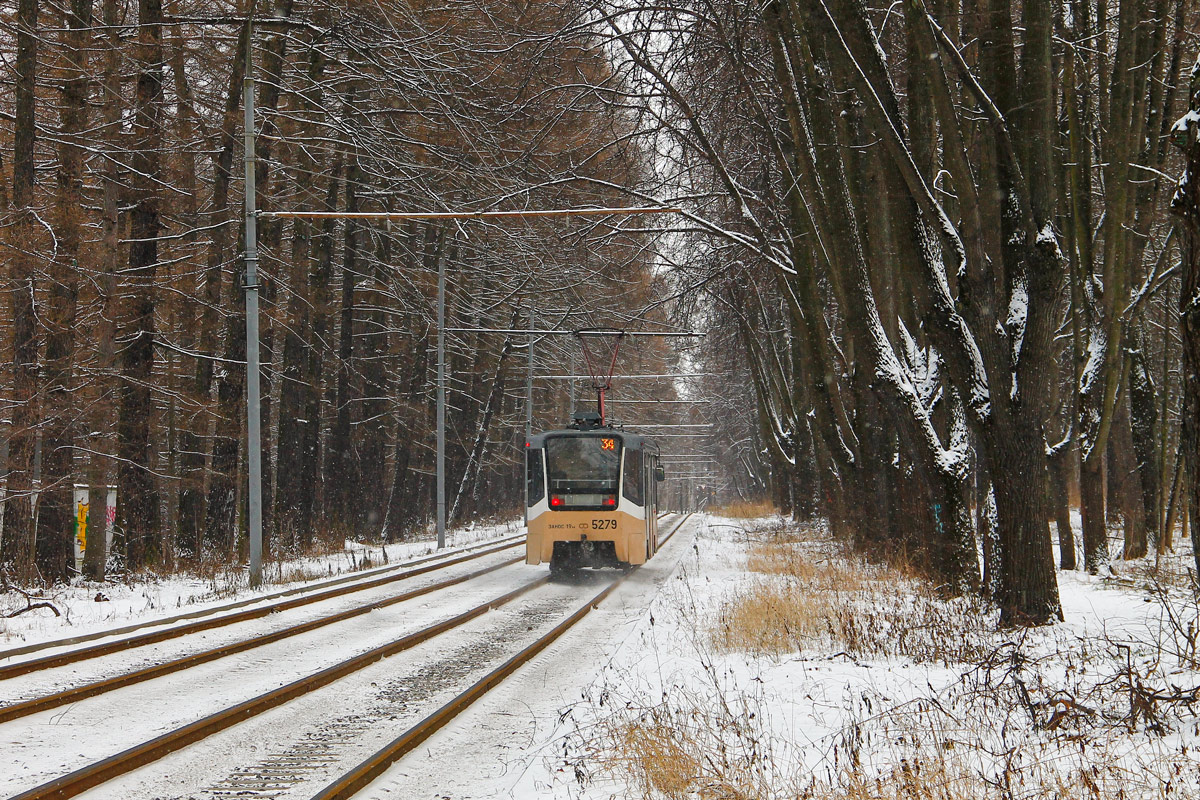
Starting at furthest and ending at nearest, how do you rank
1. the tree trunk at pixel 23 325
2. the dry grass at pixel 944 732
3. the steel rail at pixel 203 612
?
the tree trunk at pixel 23 325
the steel rail at pixel 203 612
the dry grass at pixel 944 732

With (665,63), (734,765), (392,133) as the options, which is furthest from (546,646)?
(392,133)

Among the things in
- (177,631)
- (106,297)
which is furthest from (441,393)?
(177,631)

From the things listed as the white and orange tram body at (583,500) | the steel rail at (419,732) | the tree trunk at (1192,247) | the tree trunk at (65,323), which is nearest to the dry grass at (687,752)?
the steel rail at (419,732)

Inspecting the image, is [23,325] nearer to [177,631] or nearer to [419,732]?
[177,631]

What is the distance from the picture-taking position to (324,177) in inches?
1050

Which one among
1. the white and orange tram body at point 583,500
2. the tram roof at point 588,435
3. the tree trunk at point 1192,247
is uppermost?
the tree trunk at point 1192,247

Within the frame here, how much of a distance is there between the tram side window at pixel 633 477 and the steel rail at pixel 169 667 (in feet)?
19.3

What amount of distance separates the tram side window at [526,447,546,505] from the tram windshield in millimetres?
Result: 161

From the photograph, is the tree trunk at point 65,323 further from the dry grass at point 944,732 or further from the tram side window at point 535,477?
the dry grass at point 944,732

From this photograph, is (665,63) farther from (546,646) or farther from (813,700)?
(813,700)

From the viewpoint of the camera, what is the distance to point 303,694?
9.04 m

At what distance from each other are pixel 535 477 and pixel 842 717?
14.1 meters

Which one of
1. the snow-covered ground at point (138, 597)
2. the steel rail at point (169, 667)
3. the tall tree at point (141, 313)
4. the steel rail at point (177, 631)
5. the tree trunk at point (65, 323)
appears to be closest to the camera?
the steel rail at point (169, 667)

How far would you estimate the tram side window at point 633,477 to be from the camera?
68.5ft
